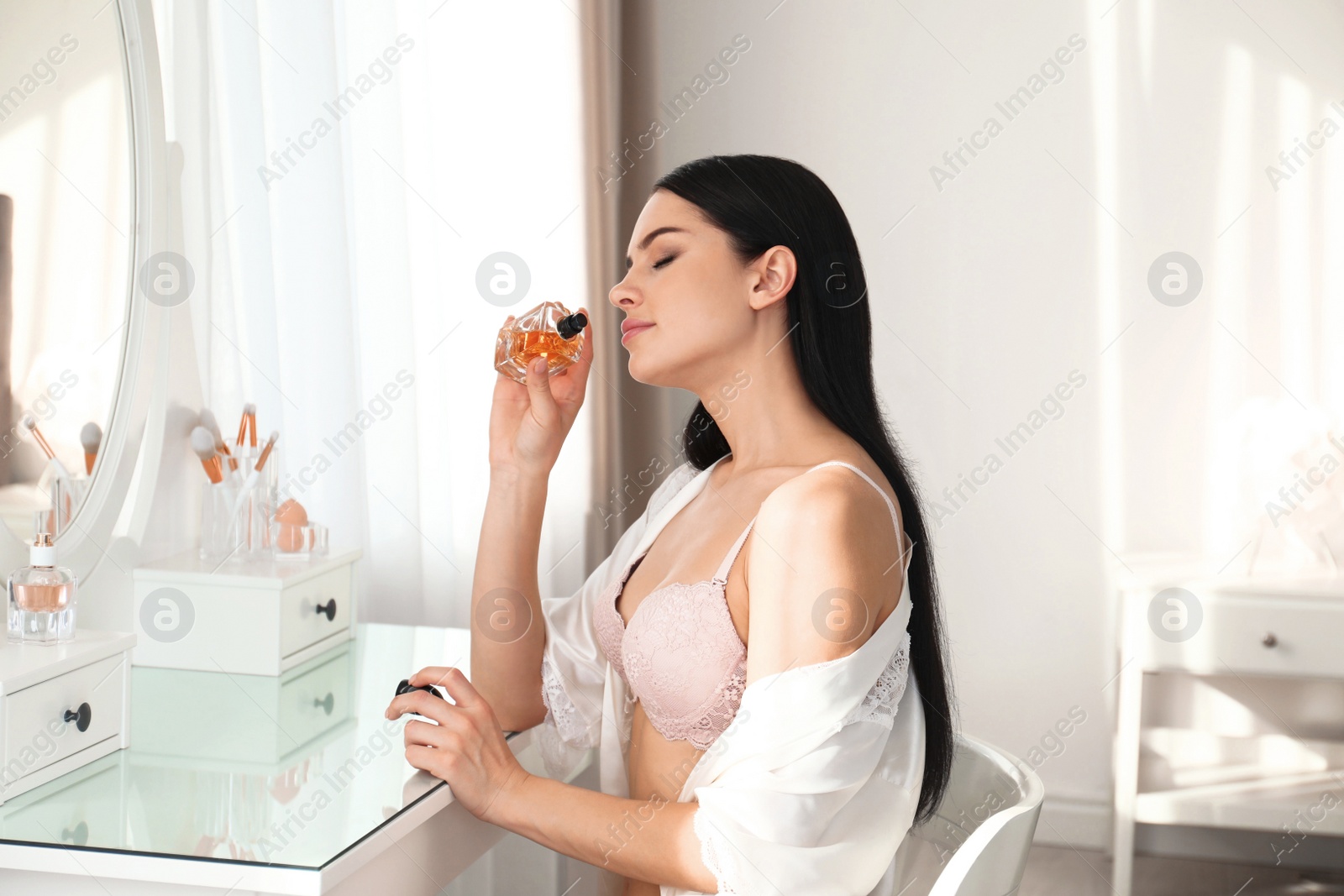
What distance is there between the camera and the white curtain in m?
1.44

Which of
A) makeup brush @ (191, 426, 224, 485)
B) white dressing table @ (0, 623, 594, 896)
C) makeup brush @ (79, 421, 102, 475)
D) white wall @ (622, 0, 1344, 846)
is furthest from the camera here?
white wall @ (622, 0, 1344, 846)

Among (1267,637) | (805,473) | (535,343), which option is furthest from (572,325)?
(1267,637)

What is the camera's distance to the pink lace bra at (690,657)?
40.8 inches

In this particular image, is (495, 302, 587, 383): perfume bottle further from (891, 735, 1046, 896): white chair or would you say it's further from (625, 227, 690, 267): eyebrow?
(891, 735, 1046, 896): white chair

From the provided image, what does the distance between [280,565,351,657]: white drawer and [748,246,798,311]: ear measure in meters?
0.65

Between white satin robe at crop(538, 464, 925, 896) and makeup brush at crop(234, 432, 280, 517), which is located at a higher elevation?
makeup brush at crop(234, 432, 280, 517)

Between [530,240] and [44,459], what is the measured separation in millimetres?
1179

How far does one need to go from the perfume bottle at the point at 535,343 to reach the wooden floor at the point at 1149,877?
175cm

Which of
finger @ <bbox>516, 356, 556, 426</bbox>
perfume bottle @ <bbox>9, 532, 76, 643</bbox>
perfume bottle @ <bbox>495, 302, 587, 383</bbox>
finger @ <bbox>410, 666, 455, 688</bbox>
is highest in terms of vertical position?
perfume bottle @ <bbox>495, 302, 587, 383</bbox>

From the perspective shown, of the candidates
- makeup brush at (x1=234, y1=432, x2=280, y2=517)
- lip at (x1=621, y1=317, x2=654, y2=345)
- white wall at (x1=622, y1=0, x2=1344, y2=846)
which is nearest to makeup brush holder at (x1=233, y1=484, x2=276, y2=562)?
makeup brush at (x1=234, y1=432, x2=280, y2=517)

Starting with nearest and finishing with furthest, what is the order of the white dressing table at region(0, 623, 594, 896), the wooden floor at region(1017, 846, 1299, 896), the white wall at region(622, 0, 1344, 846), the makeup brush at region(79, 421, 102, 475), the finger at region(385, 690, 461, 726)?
the white dressing table at region(0, 623, 594, 896)
the finger at region(385, 690, 461, 726)
the makeup brush at region(79, 421, 102, 475)
the wooden floor at region(1017, 846, 1299, 896)
the white wall at region(622, 0, 1344, 846)

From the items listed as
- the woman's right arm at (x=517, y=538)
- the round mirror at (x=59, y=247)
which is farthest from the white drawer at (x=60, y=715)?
the woman's right arm at (x=517, y=538)

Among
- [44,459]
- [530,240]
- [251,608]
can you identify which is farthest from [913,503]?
[530,240]

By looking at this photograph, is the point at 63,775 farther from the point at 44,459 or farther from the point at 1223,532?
the point at 1223,532
